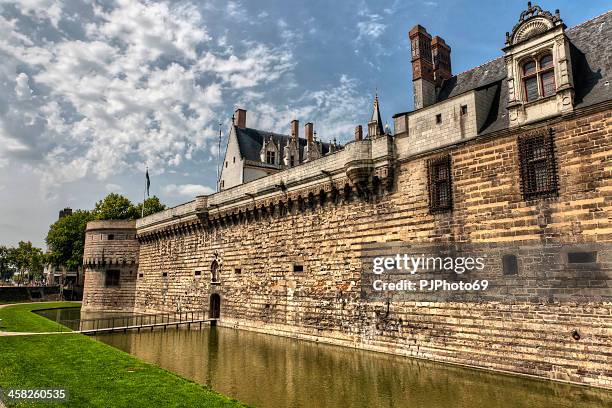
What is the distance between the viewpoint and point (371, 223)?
19.0 meters

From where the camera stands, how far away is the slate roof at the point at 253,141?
41469 mm

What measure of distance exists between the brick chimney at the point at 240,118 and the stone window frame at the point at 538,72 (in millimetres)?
32203

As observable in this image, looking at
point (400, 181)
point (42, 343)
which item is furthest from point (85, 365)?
point (400, 181)

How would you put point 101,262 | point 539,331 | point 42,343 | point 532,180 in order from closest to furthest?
point 539,331 < point 532,180 < point 42,343 < point 101,262

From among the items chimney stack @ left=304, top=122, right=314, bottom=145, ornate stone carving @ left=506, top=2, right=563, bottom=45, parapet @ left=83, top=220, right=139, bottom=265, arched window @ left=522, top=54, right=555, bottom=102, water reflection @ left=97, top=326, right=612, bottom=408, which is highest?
chimney stack @ left=304, top=122, right=314, bottom=145

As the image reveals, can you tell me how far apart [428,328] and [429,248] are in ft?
9.74

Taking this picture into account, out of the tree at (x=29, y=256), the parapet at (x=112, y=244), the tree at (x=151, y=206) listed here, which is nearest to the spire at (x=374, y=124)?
the parapet at (x=112, y=244)

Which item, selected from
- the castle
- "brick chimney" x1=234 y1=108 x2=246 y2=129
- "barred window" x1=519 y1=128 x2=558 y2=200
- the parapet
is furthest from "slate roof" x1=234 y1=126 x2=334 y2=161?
"barred window" x1=519 y1=128 x2=558 y2=200

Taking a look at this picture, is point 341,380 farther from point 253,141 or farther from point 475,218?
point 253,141

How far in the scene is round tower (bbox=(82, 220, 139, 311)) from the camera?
41.4 m

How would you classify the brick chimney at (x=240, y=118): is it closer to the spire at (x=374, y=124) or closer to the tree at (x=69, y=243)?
the spire at (x=374, y=124)

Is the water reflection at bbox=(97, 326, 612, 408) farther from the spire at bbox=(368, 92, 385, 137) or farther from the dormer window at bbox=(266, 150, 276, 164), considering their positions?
the dormer window at bbox=(266, 150, 276, 164)

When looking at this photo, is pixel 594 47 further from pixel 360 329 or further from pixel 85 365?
pixel 85 365

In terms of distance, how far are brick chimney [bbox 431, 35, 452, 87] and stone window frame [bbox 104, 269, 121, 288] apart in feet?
115
